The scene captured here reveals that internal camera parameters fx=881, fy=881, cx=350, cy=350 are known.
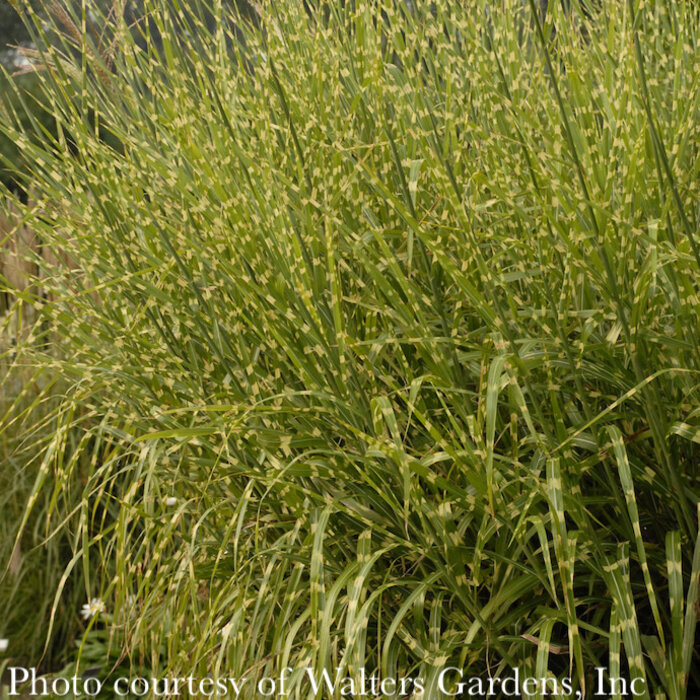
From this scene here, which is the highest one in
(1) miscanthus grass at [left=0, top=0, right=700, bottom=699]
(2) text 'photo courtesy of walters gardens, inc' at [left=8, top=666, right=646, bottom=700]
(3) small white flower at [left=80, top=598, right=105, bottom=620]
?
(1) miscanthus grass at [left=0, top=0, right=700, bottom=699]

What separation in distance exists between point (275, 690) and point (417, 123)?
1059 millimetres

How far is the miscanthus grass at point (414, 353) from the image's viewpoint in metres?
1.32

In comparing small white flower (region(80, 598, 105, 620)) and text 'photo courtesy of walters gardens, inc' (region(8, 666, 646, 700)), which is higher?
small white flower (region(80, 598, 105, 620))

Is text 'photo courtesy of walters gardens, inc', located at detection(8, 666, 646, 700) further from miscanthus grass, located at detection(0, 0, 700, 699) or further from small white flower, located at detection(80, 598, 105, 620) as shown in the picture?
small white flower, located at detection(80, 598, 105, 620)

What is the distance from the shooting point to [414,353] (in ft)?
5.41

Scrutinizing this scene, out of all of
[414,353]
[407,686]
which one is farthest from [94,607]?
[414,353]

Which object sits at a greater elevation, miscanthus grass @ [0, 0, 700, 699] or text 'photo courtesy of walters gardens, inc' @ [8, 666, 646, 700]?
miscanthus grass @ [0, 0, 700, 699]

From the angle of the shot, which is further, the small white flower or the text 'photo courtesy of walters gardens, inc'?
the small white flower

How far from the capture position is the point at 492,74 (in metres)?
1.73

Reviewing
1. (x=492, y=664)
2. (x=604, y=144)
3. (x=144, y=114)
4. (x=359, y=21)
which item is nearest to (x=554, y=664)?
(x=492, y=664)

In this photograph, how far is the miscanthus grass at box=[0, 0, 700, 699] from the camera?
51.9 inches

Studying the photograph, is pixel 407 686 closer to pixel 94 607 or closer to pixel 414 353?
pixel 414 353

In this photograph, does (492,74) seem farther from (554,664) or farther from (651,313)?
(554,664)

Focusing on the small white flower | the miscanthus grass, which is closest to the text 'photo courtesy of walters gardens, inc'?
the miscanthus grass
